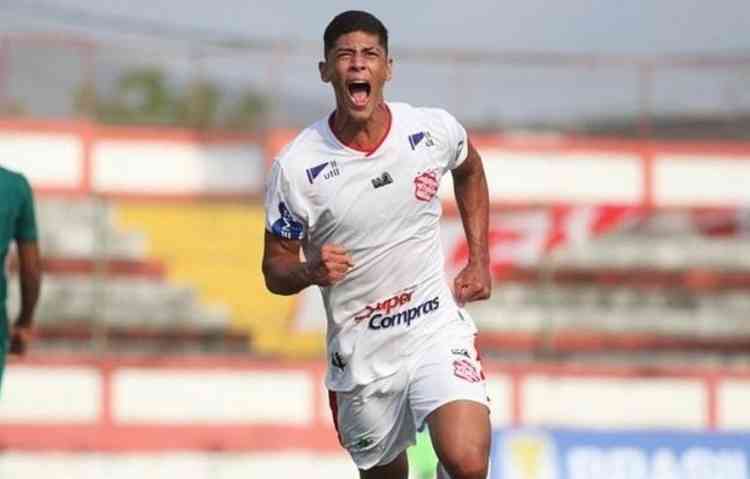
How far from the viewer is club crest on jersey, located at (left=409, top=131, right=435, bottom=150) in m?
6.77

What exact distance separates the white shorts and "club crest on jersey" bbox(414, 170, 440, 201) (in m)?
0.46

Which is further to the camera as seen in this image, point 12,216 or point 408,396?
point 12,216

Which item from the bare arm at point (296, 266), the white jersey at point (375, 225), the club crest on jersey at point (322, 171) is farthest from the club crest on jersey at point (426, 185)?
the bare arm at point (296, 266)

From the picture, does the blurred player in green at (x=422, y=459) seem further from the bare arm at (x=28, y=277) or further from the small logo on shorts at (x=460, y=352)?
the small logo on shorts at (x=460, y=352)

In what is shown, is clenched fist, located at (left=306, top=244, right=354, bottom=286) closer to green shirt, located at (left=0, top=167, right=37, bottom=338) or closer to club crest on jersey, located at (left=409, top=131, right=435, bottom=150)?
club crest on jersey, located at (left=409, top=131, right=435, bottom=150)

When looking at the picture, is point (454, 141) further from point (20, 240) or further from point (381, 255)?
point (20, 240)

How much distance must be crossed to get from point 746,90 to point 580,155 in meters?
1.88

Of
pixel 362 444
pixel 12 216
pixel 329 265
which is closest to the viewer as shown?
pixel 329 265

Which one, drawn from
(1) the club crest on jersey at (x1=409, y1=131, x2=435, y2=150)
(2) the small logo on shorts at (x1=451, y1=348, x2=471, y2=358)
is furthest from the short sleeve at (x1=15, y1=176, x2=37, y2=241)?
(2) the small logo on shorts at (x1=451, y1=348, x2=471, y2=358)

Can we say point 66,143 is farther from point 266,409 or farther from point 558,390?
point 558,390

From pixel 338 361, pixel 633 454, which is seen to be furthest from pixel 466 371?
pixel 633 454

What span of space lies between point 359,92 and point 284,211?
0.47m

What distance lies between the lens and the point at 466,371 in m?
6.77

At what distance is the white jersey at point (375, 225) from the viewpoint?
261 inches
